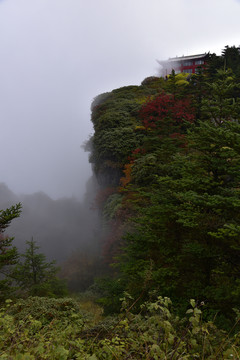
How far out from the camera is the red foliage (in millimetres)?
23069

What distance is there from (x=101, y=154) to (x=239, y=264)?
23113 mm

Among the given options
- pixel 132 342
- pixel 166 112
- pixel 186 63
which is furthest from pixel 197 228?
pixel 186 63

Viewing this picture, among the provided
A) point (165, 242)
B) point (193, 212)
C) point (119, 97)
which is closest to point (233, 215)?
point (193, 212)

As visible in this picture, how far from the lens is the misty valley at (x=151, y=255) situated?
9.71 feet

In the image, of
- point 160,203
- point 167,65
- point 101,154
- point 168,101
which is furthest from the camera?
point 167,65

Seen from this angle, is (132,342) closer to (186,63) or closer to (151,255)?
(151,255)

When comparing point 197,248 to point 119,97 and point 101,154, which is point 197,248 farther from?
point 119,97

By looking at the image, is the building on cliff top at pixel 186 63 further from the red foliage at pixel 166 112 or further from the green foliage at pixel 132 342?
the green foliage at pixel 132 342

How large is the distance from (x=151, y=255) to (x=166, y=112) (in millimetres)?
17940

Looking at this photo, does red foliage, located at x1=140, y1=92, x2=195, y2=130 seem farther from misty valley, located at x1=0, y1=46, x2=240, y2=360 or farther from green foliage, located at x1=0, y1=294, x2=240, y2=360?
green foliage, located at x1=0, y1=294, x2=240, y2=360

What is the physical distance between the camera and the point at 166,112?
24.0m

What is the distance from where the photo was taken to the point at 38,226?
59000mm

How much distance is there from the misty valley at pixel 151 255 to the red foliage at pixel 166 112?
4.9 inches

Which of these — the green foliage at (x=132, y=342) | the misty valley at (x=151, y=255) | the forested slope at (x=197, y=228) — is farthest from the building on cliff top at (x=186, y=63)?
the green foliage at (x=132, y=342)
